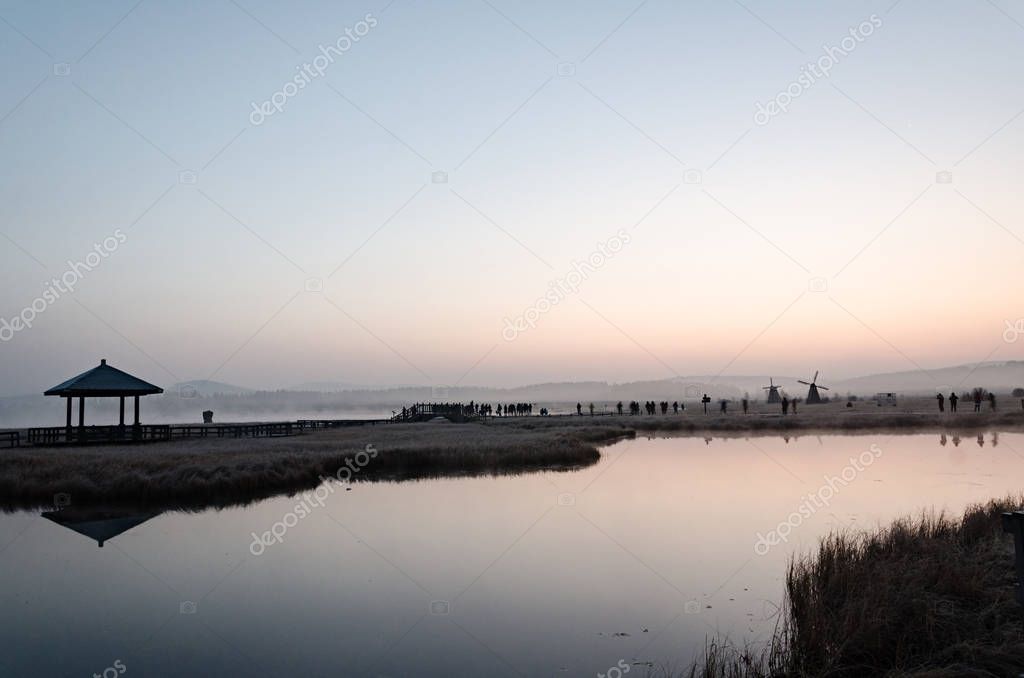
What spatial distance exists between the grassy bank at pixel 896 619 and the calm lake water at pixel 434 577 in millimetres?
952

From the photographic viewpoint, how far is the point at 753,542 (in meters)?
15.8

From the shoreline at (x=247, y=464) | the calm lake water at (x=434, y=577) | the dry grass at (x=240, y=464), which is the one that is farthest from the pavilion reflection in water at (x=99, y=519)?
the dry grass at (x=240, y=464)

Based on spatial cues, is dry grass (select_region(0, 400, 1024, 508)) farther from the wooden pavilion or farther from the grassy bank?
the grassy bank

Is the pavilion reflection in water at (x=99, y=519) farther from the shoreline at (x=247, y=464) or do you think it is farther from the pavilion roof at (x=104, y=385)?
the pavilion roof at (x=104, y=385)

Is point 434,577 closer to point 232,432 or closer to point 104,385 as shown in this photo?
point 104,385

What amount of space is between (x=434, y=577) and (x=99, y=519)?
11.4 meters

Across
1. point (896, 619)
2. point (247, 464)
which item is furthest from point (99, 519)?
point (896, 619)

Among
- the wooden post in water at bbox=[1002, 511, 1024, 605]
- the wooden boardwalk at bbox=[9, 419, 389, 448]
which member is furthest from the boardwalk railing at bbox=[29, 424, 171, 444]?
the wooden post in water at bbox=[1002, 511, 1024, 605]

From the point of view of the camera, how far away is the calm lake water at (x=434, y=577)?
32.0 ft

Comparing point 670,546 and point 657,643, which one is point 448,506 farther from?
point 657,643

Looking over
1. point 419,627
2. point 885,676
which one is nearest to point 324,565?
point 419,627

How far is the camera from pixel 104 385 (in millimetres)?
34906

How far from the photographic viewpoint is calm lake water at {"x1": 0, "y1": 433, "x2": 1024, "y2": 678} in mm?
9750

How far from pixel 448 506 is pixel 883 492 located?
44.0ft
